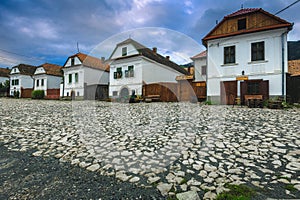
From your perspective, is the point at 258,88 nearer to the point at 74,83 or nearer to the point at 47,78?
the point at 74,83

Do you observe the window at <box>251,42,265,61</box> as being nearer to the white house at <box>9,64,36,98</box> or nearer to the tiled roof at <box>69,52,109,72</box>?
the tiled roof at <box>69,52,109,72</box>

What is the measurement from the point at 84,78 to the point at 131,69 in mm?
9366

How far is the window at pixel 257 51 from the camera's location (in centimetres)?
1294

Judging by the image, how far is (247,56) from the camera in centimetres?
1331

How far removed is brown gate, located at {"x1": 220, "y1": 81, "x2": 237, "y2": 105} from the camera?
13.7 m

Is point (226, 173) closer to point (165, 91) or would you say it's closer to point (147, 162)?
point (147, 162)

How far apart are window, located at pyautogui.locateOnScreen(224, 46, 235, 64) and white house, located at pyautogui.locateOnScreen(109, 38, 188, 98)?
10.1 metres

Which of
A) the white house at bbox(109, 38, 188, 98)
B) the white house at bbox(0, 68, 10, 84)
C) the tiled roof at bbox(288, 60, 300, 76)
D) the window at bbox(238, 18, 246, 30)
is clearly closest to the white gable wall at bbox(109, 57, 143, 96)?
the white house at bbox(109, 38, 188, 98)

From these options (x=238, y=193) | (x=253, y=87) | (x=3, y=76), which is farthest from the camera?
(x=3, y=76)

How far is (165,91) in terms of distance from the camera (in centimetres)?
1972

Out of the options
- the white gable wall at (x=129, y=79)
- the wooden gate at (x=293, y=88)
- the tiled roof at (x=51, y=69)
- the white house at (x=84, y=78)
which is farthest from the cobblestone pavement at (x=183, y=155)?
the tiled roof at (x=51, y=69)

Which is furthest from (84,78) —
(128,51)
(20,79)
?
(20,79)

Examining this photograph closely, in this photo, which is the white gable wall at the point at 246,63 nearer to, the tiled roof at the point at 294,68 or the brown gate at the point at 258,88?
the brown gate at the point at 258,88

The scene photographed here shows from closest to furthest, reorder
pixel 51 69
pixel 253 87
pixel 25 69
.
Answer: pixel 253 87
pixel 51 69
pixel 25 69
